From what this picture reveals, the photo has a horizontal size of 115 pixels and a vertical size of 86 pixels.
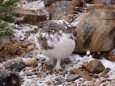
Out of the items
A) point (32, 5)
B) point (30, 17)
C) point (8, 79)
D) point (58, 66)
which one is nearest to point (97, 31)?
point (58, 66)

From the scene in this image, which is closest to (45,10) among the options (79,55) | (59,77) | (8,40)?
(8,40)

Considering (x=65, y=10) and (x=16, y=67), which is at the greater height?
(x=65, y=10)

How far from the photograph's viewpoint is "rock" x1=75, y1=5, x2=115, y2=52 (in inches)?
217

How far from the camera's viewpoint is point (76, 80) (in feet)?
15.9

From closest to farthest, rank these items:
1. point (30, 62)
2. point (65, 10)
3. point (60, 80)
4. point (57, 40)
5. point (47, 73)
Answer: point (60, 80), point (57, 40), point (47, 73), point (30, 62), point (65, 10)

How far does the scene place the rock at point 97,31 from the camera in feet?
18.1

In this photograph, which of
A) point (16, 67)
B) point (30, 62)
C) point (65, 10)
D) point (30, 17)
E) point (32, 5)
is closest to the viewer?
point (16, 67)

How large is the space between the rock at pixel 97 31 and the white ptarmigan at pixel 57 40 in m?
0.42

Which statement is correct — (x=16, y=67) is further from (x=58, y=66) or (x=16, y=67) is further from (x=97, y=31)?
(x=97, y=31)

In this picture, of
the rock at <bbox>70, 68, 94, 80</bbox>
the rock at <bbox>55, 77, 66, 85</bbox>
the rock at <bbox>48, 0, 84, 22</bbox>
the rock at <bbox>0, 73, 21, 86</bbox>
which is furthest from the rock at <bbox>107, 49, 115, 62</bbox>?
the rock at <bbox>0, 73, 21, 86</bbox>

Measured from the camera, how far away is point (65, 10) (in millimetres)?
6859

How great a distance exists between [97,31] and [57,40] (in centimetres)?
87

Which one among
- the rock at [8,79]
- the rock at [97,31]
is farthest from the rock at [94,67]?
the rock at [8,79]

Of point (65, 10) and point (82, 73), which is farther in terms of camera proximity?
point (65, 10)
